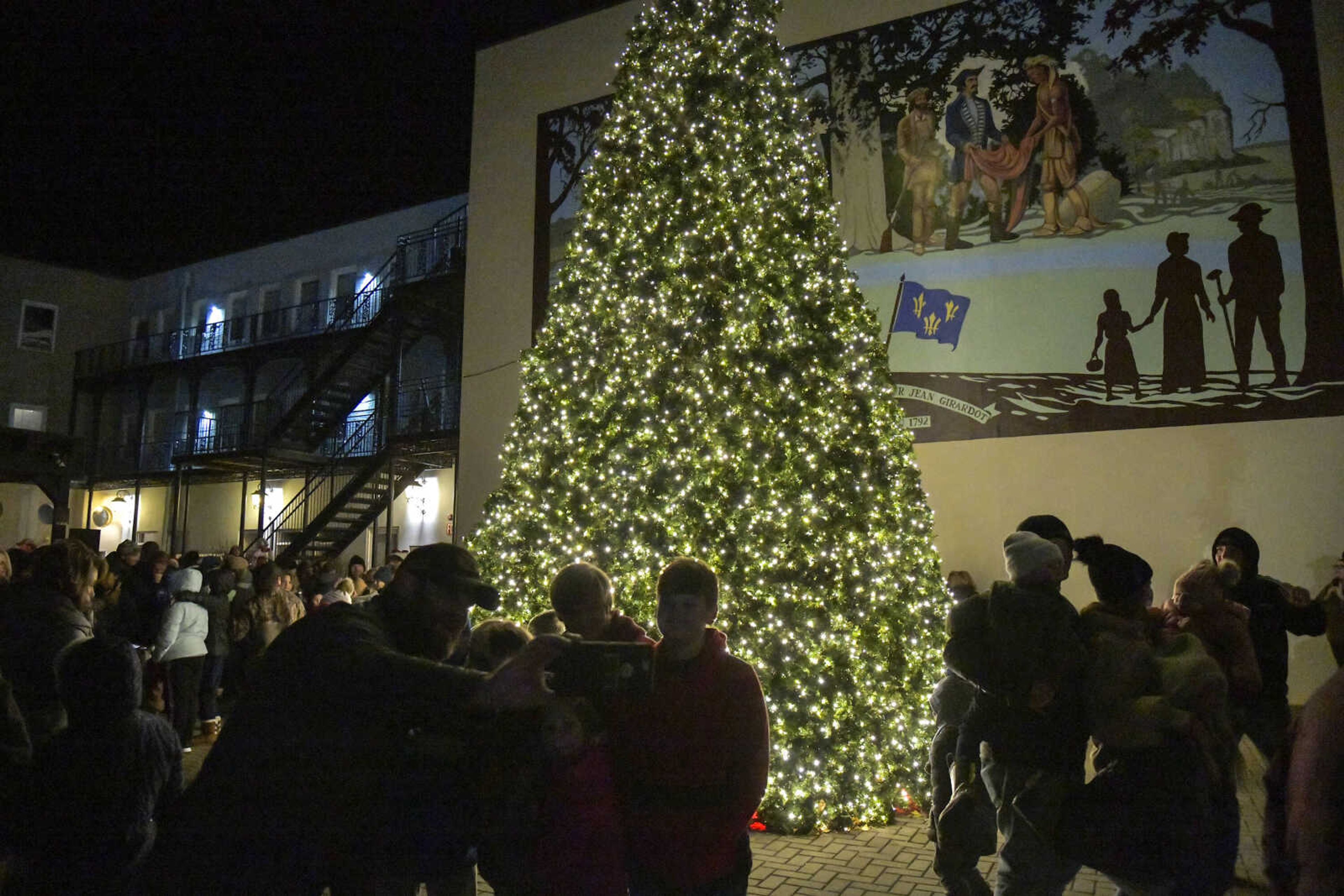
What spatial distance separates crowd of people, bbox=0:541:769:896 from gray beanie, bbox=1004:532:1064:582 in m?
1.19

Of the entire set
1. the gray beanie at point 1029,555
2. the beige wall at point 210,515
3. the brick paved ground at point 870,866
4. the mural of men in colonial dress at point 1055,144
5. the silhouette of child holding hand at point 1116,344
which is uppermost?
the mural of men in colonial dress at point 1055,144

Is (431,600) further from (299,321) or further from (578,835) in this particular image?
(299,321)

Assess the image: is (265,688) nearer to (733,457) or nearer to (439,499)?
(733,457)

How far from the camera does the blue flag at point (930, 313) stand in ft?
36.6

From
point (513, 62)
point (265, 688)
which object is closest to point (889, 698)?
point (265, 688)

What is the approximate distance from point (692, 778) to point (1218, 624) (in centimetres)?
296

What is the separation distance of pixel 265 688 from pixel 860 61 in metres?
12.4

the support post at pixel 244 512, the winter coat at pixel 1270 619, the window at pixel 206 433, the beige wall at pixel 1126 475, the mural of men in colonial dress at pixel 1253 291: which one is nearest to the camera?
the winter coat at pixel 1270 619

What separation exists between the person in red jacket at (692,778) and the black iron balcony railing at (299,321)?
18.1m

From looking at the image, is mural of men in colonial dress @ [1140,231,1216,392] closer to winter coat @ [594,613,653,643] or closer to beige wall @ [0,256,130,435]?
winter coat @ [594,613,653,643]

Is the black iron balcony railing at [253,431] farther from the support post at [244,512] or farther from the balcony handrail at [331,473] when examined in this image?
the support post at [244,512]

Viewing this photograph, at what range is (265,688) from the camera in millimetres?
1680

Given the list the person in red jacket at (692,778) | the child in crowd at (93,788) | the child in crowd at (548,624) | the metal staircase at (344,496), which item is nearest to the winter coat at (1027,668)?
the person in red jacket at (692,778)

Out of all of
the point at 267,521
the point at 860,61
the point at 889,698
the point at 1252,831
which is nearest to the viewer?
the point at 1252,831
